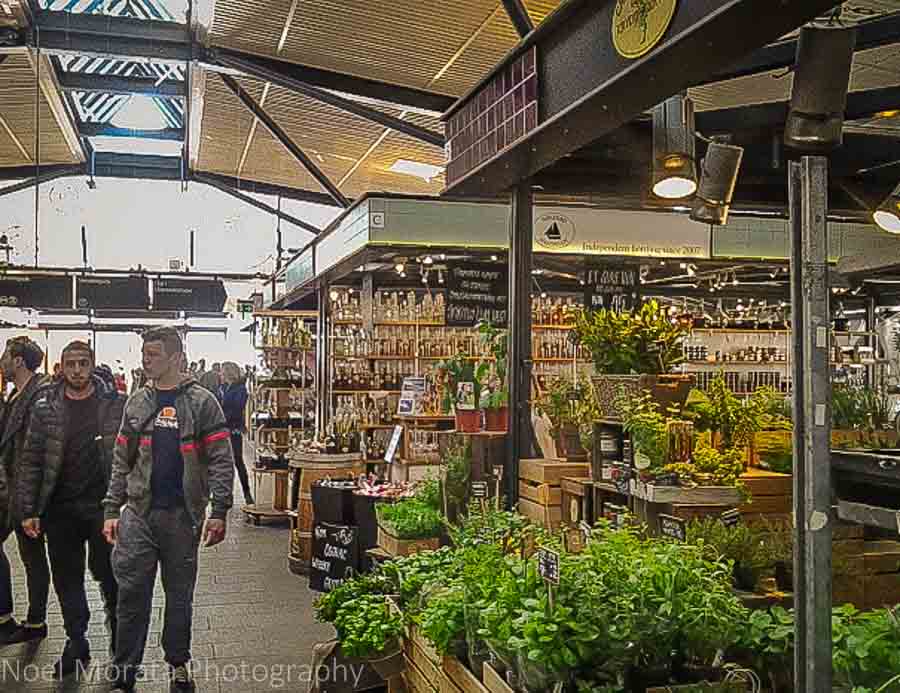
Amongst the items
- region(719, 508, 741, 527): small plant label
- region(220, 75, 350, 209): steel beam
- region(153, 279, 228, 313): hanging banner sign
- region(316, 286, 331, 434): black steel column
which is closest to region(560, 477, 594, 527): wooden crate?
region(719, 508, 741, 527): small plant label

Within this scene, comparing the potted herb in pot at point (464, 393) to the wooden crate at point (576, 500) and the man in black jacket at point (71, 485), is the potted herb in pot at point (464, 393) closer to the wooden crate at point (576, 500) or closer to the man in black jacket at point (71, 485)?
the wooden crate at point (576, 500)

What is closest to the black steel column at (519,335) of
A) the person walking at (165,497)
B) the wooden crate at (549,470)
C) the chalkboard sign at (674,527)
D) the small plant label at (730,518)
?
the wooden crate at (549,470)

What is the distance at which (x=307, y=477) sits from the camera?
838cm

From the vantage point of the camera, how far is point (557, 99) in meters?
3.67

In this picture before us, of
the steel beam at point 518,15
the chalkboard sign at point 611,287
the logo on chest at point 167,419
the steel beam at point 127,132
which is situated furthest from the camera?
the steel beam at point 127,132

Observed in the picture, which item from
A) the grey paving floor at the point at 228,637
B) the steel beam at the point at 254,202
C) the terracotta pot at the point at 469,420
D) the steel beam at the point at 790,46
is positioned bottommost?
the grey paving floor at the point at 228,637

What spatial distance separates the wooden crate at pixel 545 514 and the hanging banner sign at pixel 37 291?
43.1 ft

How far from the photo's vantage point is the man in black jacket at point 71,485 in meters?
5.15

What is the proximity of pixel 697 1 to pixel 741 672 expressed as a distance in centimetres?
188

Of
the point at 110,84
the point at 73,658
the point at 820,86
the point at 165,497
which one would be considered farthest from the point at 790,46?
the point at 110,84

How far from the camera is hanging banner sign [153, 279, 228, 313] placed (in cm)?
1789

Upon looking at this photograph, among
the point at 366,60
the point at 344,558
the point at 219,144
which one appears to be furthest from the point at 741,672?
the point at 219,144

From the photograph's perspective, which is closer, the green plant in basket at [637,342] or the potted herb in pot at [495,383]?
the green plant in basket at [637,342]

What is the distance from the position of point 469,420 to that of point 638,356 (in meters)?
1.34
